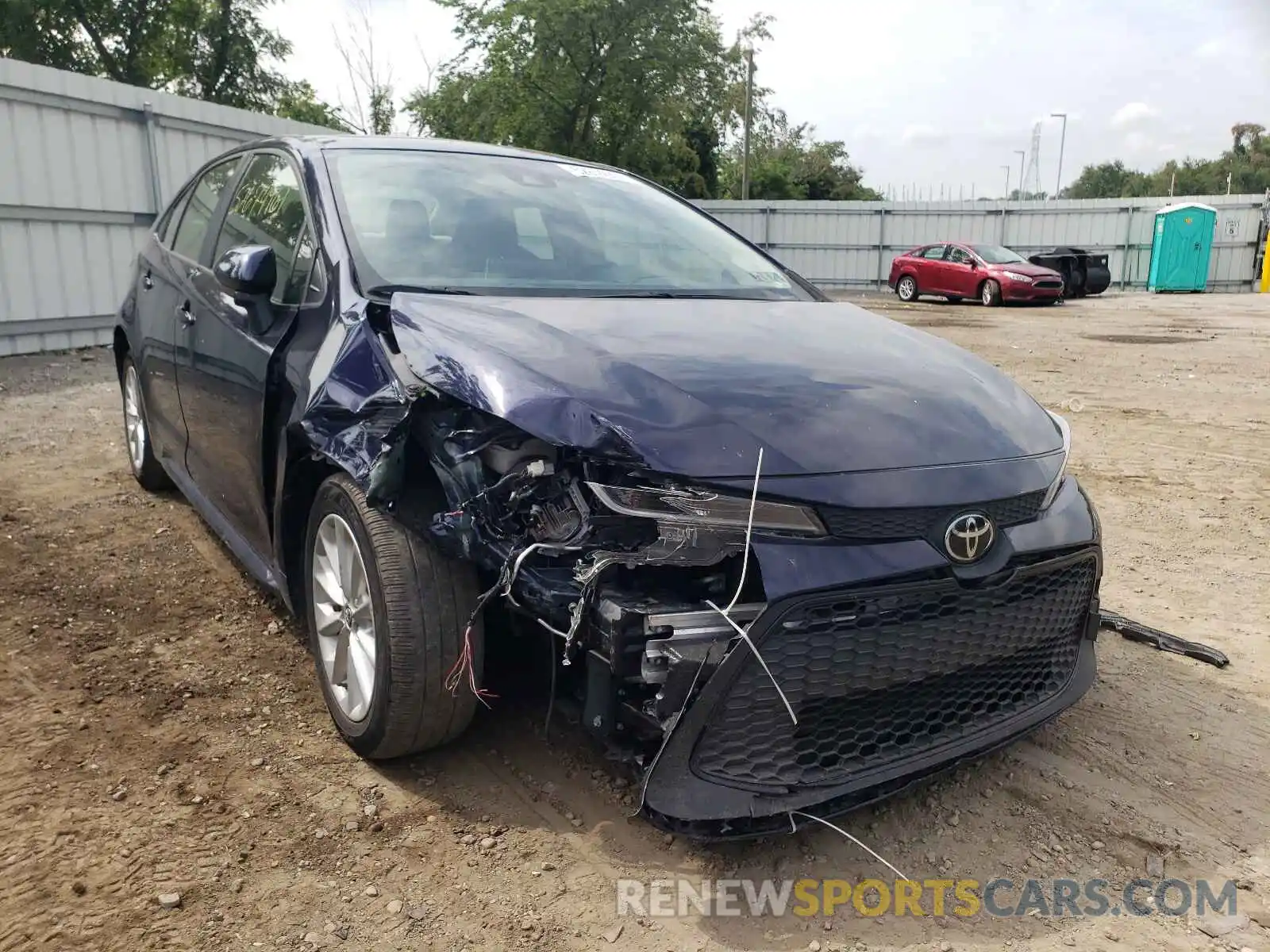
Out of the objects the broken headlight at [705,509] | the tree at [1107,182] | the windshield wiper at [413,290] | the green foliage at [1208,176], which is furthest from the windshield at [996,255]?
the tree at [1107,182]

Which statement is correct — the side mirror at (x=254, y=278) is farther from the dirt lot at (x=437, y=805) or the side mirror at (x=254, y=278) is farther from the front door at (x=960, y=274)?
the front door at (x=960, y=274)

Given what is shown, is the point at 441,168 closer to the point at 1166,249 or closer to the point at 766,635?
the point at 766,635

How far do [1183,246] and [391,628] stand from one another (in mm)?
26721

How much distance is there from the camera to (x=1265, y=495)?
513 cm

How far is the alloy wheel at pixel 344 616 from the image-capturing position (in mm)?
2434

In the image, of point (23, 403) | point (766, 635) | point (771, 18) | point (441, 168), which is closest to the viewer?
point (766, 635)

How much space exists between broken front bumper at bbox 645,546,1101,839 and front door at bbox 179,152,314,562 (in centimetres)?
157

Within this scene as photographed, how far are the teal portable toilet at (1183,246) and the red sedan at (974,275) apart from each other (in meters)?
5.81

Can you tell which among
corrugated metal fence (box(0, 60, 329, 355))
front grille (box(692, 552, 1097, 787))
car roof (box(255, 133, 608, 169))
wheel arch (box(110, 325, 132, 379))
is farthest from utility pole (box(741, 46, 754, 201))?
front grille (box(692, 552, 1097, 787))

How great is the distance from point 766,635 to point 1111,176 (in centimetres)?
9926

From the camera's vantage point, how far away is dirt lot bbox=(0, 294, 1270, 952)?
78.3 inches

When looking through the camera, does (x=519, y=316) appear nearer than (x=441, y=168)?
Yes

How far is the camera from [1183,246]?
2405cm

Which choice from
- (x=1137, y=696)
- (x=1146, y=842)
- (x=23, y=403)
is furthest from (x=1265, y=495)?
(x=23, y=403)
